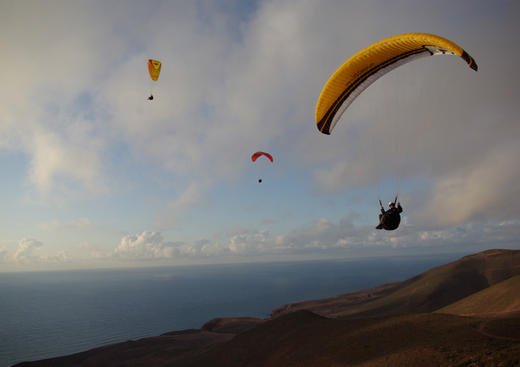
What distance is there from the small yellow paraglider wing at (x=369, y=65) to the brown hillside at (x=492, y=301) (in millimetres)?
39785

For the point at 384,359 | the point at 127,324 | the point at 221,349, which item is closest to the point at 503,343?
the point at 384,359

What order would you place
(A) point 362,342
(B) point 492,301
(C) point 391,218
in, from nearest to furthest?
(C) point 391,218, (A) point 362,342, (B) point 492,301

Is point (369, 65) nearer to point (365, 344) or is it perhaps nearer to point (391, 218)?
point (391, 218)

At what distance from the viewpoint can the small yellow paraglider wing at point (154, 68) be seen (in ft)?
95.4

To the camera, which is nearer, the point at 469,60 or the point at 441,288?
the point at 469,60

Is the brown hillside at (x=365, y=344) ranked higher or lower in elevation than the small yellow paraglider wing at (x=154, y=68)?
lower

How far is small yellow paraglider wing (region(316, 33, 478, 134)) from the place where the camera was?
12.5 meters

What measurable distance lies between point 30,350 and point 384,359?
114m

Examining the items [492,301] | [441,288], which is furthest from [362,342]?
[441,288]

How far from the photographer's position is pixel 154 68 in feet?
96.7

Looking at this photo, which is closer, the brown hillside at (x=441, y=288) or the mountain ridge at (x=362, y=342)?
the mountain ridge at (x=362, y=342)

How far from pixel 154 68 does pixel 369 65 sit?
78.1 feet

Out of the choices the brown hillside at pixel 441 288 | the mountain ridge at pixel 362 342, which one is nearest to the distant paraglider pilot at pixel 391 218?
the mountain ridge at pixel 362 342

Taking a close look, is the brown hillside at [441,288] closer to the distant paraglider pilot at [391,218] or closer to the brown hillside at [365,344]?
the brown hillside at [365,344]
